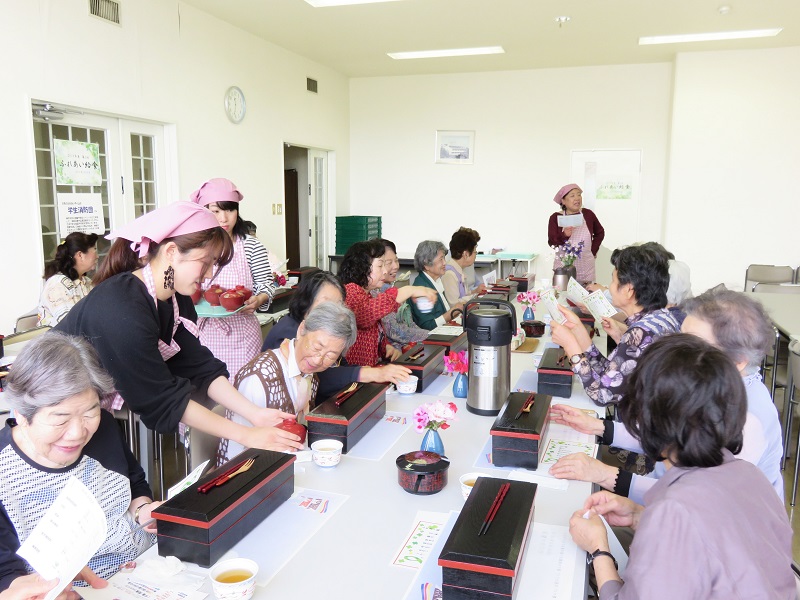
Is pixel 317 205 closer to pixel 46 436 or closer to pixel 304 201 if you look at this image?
pixel 304 201

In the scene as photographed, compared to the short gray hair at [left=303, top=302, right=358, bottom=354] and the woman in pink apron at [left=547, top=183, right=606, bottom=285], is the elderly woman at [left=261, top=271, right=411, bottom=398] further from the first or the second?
the woman in pink apron at [left=547, top=183, right=606, bottom=285]

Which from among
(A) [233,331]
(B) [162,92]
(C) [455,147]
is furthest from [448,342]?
(C) [455,147]

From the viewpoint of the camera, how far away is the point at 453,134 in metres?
8.20

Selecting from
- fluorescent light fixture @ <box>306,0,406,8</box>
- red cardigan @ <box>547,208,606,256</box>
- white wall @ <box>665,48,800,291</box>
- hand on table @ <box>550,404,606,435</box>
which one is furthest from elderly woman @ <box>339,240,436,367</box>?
white wall @ <box>665,48,800,291</box>

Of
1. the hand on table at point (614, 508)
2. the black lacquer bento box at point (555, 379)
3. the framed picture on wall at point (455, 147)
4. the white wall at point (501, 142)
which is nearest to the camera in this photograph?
the hand on table at point (614, 508)

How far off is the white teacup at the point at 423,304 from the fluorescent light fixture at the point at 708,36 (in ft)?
13.7

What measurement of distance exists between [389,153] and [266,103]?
235 centimetres

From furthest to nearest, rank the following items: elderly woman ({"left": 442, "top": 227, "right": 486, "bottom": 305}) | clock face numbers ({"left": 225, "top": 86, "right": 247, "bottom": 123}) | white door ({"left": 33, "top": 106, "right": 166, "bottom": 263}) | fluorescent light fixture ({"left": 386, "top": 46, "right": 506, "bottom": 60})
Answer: fluorescent light fixture ({"left": 386, "top": 46, "right": 506, "bottom": 60}), clock face numbers ({"left": 225, "top": 86, "right": 247, "bottom": 123}), elderly woman ({"left": 442, "top": 227, "right": 486, "bottom": 305}), white door ({"left": 33, "top": 106, "right": 166, "bottom": 263})

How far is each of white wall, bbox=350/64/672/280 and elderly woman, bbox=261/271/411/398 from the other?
5.87 meters

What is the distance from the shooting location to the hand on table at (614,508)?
59.3 inches

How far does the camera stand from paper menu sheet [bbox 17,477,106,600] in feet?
3.22

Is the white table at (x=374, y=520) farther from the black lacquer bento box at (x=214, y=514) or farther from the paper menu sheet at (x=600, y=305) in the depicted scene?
the paper menu sheet at (x=600, y=305)

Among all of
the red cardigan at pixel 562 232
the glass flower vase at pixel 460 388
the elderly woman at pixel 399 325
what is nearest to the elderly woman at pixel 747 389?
the glass flower vase at pixel 460 388

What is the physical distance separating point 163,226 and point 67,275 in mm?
2447
